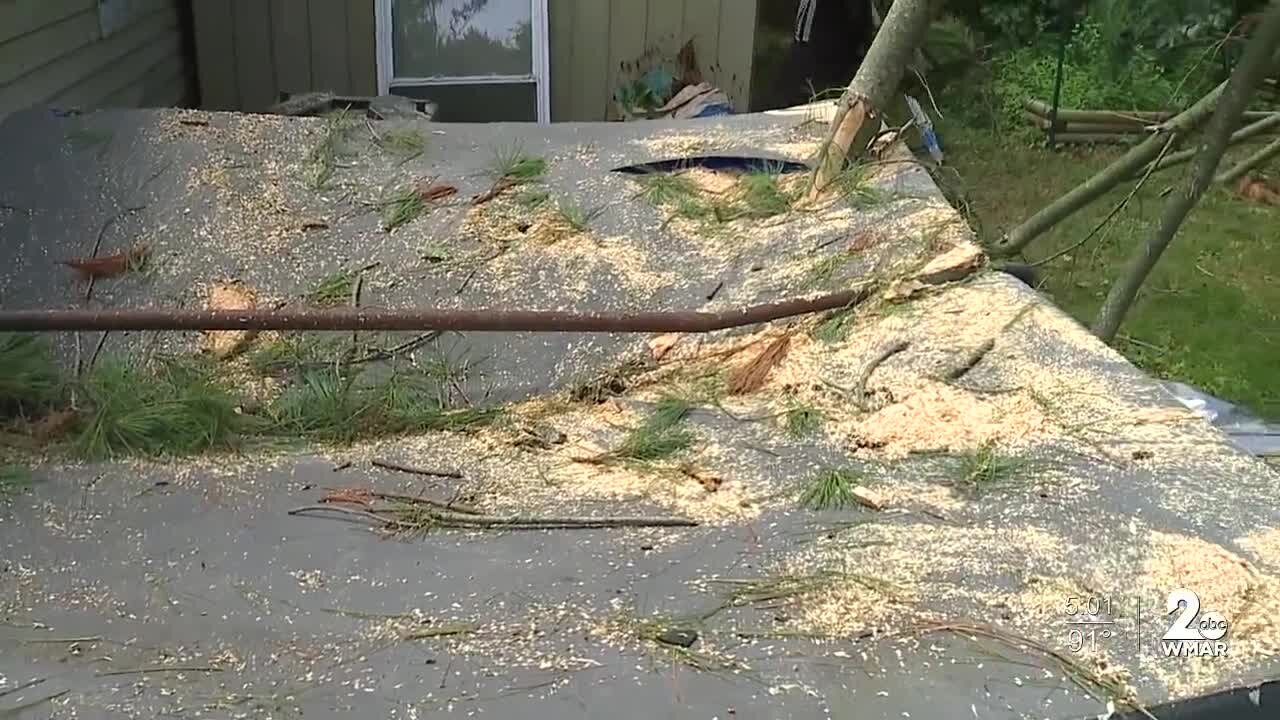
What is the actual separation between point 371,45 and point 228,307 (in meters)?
3.74

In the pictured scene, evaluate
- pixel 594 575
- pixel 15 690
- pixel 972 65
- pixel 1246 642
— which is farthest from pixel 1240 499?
pixel 972 65

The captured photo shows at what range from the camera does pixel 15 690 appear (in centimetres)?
178

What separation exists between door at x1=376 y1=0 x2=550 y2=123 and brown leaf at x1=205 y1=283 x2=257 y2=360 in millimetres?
3538

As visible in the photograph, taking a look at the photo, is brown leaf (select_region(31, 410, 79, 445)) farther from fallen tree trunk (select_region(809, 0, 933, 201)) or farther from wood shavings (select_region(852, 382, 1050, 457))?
fallen tree trunk (select_region(809, 0, 933, 201))

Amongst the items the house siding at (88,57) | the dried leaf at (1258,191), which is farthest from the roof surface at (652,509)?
the dried leaf at (1258,191)

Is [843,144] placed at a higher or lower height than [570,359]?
higher

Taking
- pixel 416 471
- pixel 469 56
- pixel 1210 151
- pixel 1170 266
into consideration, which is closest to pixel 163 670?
pixel 416 471

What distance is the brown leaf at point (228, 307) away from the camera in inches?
129

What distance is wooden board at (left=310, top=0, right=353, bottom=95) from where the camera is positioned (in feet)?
21.9

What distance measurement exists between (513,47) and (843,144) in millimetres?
3452

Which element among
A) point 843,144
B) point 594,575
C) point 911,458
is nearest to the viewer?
point 594,575

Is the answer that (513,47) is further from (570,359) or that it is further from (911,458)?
(911,458)

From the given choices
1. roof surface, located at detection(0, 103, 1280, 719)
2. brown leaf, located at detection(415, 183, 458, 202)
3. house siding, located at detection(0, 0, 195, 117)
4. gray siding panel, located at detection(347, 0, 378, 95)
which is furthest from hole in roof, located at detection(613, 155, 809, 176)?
gray siding panel, located at detection(347, 0, 378, 95)

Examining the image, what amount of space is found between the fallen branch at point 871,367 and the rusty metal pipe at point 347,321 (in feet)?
1.23
